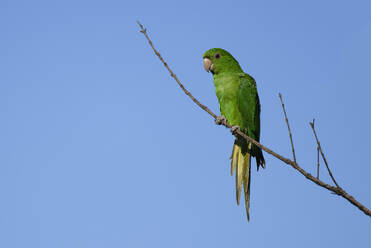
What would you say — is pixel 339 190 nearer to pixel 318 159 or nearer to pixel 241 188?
pixel 318 159

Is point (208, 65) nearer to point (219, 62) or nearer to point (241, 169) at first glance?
point (219, 62)

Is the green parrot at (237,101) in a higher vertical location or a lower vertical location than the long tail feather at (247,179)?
higher

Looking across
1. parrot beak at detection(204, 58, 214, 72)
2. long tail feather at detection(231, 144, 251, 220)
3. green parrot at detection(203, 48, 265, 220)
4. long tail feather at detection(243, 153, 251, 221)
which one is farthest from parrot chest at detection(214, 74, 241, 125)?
long tail feather at detection(243, 153, 251, 221)

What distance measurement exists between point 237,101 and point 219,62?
74cm

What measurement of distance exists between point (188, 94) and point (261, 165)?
7.16ft

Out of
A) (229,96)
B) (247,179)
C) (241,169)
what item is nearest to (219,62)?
(229,96)

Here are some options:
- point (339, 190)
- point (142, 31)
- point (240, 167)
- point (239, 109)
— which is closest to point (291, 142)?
point (339, 190)

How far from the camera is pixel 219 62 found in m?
5.80

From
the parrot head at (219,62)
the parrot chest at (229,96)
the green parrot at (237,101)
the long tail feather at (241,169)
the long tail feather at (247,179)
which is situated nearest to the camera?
the long tail feather at (247,179)

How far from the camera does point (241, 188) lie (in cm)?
488

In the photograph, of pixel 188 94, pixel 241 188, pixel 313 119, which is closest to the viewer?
pixel 313 119

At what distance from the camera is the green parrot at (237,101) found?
17.4 ft

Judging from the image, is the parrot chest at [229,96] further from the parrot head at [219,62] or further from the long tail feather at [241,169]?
the long tail feather at [241,169]

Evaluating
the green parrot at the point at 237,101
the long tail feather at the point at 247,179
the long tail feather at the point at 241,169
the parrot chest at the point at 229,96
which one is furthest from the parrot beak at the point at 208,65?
the long tail feather at the point at 247,179
